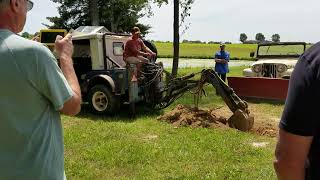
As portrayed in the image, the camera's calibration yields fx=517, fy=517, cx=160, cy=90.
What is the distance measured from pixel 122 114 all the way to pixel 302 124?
34.8 feet

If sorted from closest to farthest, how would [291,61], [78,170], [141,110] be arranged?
[78,170] → [141,110] → [291,61]

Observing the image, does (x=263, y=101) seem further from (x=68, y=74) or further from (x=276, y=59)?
(x=68, y=74)

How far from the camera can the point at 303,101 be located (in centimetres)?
174

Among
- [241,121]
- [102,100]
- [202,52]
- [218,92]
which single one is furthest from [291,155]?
[202,52]

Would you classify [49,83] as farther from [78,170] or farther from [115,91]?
[115,91]

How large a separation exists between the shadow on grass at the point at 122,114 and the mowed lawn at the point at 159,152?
0.41 metres

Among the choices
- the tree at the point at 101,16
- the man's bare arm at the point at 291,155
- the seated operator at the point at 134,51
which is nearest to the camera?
the man's bare arm at the point at 291,155

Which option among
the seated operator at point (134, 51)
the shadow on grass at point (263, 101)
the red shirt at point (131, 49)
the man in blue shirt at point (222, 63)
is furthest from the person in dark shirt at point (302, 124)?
the man in blue shirt at point (222, 63)

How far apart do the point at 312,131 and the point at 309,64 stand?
0.79 feet

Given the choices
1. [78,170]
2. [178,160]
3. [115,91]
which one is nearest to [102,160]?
Result: [78,170]

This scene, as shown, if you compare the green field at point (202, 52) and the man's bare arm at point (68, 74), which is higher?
the man's bare arm at point (68, 74)

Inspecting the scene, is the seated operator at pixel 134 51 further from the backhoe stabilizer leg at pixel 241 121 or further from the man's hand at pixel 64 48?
the man's hand at pixel 64 48

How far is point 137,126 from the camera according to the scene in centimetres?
1056

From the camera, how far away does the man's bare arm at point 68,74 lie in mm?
2355
